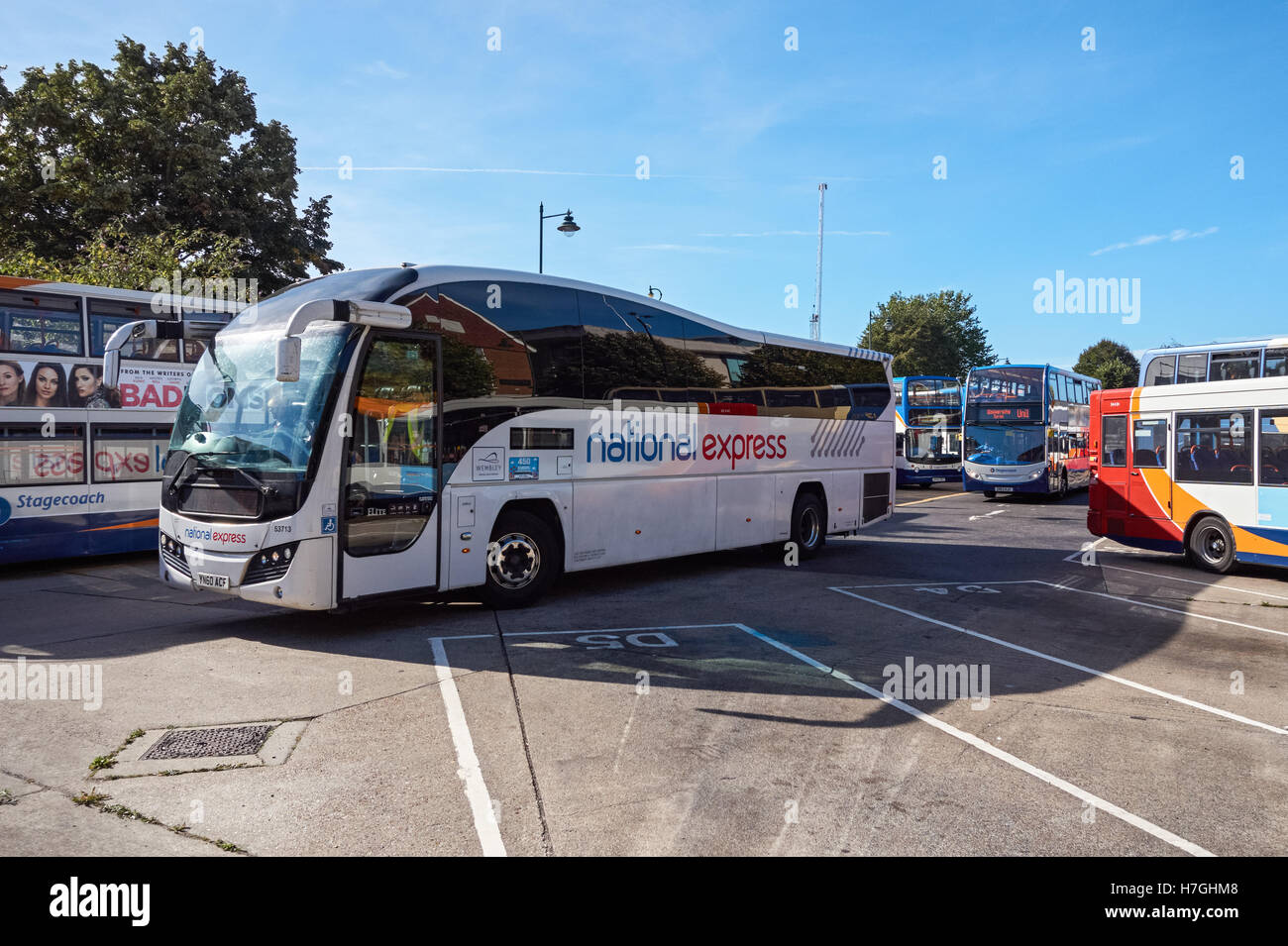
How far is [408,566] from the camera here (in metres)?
8.33

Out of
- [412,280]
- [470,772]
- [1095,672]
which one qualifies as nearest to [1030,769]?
[1095,672]

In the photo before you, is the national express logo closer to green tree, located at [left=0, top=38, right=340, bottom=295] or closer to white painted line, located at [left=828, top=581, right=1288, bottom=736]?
white painted line, located at [left=828, top=581, right=1288, bottom=736]

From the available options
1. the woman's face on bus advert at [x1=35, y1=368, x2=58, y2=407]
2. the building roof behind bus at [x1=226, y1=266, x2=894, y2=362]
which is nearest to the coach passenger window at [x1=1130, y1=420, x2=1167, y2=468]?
A: the building roof behind bus at [x1=226, y1=266, x2=894, y2=362]

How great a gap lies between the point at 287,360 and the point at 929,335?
76967mm

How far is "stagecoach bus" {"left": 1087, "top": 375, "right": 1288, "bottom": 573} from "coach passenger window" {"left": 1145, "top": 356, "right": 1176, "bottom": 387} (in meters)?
4.96

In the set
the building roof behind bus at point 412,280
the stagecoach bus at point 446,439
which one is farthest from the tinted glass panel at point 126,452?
the building roof behind bus at point 412,280

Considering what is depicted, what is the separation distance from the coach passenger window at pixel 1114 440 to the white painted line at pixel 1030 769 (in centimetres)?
1054

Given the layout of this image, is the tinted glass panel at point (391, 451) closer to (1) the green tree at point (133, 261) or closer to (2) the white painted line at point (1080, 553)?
(2) the white painted line at point (1080, 553)

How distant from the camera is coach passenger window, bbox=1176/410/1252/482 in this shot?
13156mm

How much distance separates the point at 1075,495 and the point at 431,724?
→ 31.8 metres

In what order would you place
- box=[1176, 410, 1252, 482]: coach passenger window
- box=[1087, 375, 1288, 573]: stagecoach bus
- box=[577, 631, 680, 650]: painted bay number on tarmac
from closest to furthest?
box=[577, 631, 680, 650]: painted bay number on tarmac
box=[1087, 375, 1288, 573]: stagecoach bus
box=[1176, 410, 1252, 482]: coach passenger window

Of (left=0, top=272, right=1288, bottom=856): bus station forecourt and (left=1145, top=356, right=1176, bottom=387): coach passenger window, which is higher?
(left=1145, top=356, right=1176, bottom=387): coach passenger window

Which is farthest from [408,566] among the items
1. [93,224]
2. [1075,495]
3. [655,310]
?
[1075,495]
